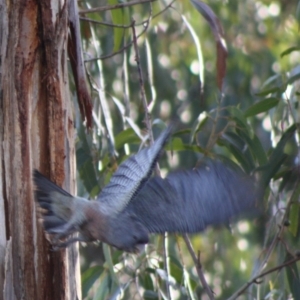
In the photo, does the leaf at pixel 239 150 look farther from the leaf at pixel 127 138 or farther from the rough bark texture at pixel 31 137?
the rough bark texture at pixel 31 137

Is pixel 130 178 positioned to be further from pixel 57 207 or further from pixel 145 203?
pixel 57 207

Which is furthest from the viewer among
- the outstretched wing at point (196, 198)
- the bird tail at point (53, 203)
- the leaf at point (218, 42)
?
the leaf at point (218, 42)

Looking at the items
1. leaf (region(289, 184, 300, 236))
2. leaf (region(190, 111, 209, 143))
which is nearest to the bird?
leaf (region(190, 111, 209, 143))

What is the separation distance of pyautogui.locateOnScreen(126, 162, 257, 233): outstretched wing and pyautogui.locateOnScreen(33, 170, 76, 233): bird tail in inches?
7.2

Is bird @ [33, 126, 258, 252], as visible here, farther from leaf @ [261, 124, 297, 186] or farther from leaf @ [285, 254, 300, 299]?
leaf @ [285, 254, 300, 299]

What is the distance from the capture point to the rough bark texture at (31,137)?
4.98ft

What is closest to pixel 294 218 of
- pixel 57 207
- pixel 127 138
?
pixel 127 138

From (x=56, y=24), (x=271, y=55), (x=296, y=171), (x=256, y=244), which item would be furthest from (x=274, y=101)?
(x=271, y=55)

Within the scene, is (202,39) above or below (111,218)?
above

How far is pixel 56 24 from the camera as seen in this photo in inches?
61.9

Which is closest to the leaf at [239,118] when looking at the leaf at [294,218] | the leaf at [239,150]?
the leaf at [239,150]

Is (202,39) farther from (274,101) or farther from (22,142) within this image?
(22,142)

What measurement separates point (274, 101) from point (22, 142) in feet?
3.21

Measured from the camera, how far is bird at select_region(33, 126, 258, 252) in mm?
1544
